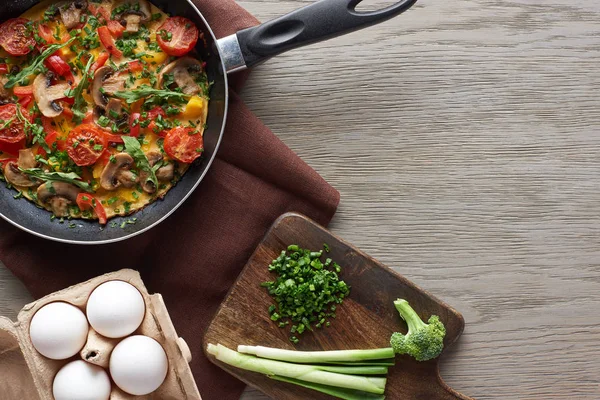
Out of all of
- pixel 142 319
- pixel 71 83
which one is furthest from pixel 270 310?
pixel 71 83

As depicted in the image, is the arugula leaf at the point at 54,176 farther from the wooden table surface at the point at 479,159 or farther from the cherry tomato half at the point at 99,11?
the wooden table surface at the point at 479,159

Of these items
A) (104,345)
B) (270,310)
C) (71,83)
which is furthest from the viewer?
(270,310)

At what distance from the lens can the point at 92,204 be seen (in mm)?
3482

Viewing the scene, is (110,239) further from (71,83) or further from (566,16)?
(566,16)

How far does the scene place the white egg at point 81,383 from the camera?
10.3ft

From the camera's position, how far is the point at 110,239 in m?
3.51

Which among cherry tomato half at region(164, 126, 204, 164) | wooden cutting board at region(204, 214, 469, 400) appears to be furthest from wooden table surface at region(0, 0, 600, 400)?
cherry tomato half at region(164, 126, 204, 164)

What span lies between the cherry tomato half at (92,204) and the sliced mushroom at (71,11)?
0.95 meters

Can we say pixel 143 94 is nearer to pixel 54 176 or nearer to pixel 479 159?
pixel 54 176

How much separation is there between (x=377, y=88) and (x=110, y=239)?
1803 mm

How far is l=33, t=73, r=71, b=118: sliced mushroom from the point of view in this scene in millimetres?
3422

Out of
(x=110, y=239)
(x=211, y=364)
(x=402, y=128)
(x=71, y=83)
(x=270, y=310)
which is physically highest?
(x=71, y=83)

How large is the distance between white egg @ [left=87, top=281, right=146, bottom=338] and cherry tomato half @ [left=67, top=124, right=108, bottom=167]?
0.69 m

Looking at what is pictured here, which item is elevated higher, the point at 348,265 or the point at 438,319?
the point at 348,265
